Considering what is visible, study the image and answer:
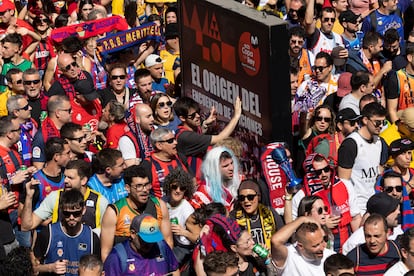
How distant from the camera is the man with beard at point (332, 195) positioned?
10930 mm

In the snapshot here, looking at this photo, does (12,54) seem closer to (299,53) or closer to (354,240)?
(299,53)

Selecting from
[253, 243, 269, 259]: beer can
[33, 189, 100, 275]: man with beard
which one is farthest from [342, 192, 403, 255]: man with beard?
[33, 189, 100, 275]: man with beard

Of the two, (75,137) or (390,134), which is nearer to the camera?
(75,137)

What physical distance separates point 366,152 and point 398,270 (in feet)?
7.49

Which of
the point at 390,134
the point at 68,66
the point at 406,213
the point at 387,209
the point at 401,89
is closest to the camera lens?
the point at 387,209

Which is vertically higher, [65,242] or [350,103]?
[65,242]

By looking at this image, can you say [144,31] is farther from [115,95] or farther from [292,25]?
[292,25]

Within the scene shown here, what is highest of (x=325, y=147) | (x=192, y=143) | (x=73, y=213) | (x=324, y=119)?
(x=73, y=213)

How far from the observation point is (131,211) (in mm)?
10367

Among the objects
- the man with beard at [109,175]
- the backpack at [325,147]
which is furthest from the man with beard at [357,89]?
the man with beard at [109,175]

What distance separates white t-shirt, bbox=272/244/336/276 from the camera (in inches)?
384

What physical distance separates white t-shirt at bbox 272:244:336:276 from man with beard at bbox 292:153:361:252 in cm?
105

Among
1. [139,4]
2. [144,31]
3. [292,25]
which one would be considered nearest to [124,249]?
[144,31]

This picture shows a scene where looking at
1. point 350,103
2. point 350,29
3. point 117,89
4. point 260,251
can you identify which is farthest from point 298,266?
point 350,29
